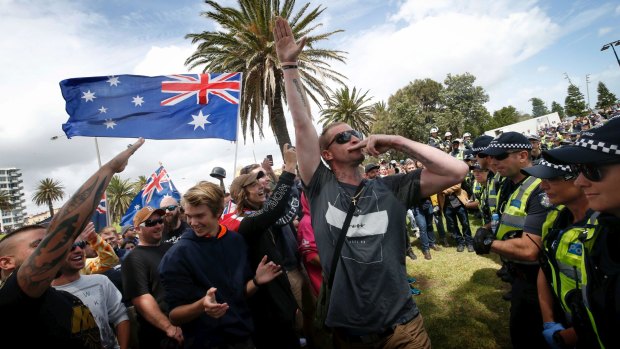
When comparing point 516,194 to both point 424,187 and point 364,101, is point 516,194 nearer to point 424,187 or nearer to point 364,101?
point 424,187

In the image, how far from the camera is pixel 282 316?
114 inches

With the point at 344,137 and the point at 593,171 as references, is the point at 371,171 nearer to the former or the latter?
the point at 344,137

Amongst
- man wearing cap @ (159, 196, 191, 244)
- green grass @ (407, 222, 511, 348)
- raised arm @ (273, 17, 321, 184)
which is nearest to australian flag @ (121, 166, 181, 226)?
man wearing cap @ (159, 196, 191, 244)

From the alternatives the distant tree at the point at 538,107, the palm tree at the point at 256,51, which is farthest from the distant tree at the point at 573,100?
the palm tree at the point at 256,51

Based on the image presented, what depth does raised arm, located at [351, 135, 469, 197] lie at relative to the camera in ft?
6.75

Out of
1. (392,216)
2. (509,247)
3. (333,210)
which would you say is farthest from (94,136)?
(509,247)

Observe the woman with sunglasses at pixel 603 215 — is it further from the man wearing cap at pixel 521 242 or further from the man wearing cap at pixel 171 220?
the man wearing cap at pixel 171 220

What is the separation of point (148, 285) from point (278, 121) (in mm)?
12118

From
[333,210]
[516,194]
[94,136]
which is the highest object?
[94,136]

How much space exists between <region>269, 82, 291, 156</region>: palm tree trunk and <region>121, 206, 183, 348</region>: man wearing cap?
1105cm

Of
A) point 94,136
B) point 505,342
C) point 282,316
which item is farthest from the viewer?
point 94,136

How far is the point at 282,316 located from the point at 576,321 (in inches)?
84.2

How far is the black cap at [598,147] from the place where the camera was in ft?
4.90

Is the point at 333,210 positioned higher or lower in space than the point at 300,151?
lower
